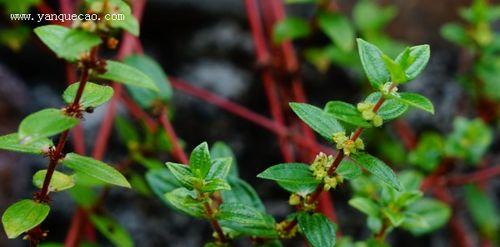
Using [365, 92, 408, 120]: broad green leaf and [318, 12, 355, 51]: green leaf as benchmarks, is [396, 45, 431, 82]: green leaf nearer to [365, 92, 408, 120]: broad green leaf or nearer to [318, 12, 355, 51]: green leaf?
[365, 92, 408, 120]: broad green leaf

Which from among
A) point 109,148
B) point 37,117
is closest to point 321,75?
point 109,148

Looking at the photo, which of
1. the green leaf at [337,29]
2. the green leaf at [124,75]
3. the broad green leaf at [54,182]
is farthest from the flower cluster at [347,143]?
the green leaf at [337,29]

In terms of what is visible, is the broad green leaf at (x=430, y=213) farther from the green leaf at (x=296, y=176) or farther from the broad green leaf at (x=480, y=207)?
the green leaf at (x=296, y=176)

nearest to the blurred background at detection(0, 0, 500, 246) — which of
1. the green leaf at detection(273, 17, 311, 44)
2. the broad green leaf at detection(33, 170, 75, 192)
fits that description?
the green leaf at detection(273, 17, 311, 44)

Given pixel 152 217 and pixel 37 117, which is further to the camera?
pixel 152 217

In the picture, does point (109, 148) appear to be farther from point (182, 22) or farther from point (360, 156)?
point (360, 156)
